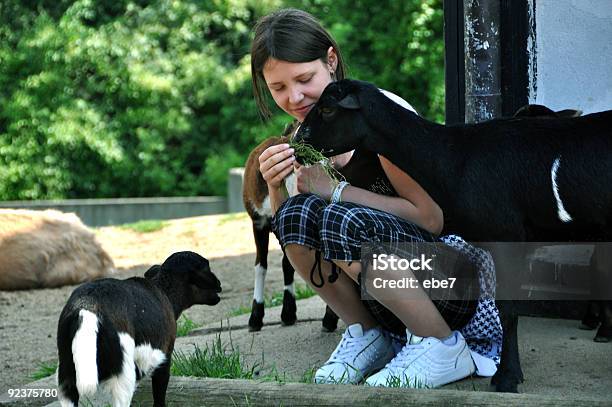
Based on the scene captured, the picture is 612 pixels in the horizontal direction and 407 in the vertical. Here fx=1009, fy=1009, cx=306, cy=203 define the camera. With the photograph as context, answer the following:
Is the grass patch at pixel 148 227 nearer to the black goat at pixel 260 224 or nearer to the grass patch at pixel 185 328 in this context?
the grass patch at pixel 185 328

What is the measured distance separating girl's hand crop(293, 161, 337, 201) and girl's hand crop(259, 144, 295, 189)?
88 millimetres

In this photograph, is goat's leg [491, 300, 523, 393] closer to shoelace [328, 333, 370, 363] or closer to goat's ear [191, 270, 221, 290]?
shoelace [328, 333, 370, 363]

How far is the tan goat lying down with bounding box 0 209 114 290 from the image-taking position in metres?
8.30

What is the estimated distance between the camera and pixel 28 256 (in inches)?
327

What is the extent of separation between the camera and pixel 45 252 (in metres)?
8.37

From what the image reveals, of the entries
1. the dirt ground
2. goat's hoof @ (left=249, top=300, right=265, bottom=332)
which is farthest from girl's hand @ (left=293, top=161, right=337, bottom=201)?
the dirt ground

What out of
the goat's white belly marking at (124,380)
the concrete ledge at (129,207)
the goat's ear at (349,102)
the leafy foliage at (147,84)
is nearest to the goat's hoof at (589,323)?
the goat's ear at (349,102)

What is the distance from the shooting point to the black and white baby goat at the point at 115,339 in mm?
3352

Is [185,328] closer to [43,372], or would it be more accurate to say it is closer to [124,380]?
[43,372]

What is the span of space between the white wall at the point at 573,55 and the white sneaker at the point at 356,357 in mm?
1596

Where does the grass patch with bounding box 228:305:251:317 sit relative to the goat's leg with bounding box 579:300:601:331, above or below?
below

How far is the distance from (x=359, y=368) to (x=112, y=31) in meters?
12.4

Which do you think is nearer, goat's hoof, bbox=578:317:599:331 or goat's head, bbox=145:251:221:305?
goat's head, bbox=145:251:221:305

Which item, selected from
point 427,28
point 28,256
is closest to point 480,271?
point 28,256
